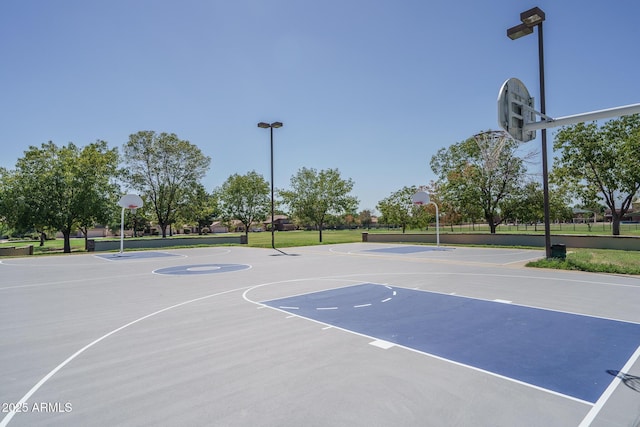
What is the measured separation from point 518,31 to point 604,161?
16.5 meters

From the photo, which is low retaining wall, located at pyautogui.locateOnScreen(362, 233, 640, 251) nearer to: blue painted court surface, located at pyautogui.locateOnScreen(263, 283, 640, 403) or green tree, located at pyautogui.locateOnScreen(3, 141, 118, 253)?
blue painted court surface, located at pyautogui.locateOnScreen(263, 283, 640, 403)

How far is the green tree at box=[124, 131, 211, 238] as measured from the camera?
34.5 metres

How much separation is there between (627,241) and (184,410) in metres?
25.2

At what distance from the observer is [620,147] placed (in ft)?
73.1

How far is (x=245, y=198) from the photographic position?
1646 inches

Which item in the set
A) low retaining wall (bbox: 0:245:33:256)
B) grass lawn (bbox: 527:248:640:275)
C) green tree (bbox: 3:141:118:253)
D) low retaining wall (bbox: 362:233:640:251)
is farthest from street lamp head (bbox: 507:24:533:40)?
low retaining wall (bbox: 0:245:33:256)

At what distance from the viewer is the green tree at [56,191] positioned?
81.8 ft

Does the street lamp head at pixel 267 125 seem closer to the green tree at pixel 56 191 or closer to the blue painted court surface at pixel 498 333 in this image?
the green tree at pixel 56 191

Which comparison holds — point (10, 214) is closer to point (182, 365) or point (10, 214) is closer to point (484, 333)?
point (182, 365)

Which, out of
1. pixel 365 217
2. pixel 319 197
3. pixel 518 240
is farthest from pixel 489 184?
pixel 365 217

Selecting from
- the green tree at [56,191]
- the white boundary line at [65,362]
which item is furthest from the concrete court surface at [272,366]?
the green tree at [56,191]

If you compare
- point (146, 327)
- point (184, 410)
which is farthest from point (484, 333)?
point (146, 327)

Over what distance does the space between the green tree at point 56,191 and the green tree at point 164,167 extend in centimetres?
Result: 580

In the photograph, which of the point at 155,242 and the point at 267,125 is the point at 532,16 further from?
the point at 155,242
